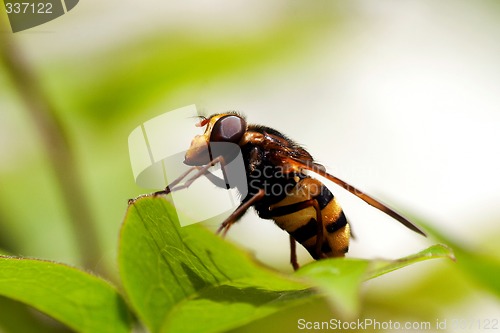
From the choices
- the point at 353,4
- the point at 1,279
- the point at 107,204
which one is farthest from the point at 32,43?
the point at 353,4

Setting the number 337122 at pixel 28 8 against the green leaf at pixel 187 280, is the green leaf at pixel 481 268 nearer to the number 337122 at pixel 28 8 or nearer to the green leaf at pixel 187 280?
the green leaf at pixel 187 280

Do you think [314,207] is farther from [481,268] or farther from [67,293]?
[67,293]

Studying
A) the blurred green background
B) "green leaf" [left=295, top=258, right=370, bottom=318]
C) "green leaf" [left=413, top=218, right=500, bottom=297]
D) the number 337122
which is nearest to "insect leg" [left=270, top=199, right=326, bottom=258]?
the blurred green background

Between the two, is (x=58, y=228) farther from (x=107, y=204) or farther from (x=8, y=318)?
(x=8, y=318)

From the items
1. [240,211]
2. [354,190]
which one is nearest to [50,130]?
[240,211]

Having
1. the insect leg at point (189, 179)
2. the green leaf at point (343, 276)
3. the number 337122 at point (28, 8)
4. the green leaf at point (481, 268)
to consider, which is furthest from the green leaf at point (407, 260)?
the number 337122 at point (28, 8)

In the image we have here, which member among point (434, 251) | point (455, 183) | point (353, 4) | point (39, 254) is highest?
point (353, 4)
